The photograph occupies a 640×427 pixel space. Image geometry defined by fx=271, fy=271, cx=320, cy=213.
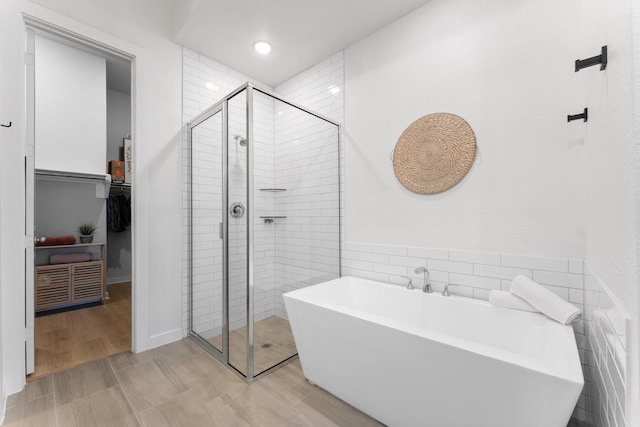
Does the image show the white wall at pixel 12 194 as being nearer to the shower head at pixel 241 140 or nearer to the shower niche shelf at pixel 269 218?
the shower head at pixel 241 140

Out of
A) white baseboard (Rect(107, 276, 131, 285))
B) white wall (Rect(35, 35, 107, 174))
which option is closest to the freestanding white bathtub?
white wall (Rect(35, 35, 107, 174))

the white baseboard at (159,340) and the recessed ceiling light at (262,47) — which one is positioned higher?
the recessed ceiling light at (262,47)

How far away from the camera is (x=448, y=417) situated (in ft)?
4.24

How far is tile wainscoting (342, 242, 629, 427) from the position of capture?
0.91 m

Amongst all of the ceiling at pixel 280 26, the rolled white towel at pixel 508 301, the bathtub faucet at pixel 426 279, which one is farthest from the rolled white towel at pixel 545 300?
the ceiling at pixel 280 26

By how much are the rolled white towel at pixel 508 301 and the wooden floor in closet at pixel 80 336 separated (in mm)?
3049

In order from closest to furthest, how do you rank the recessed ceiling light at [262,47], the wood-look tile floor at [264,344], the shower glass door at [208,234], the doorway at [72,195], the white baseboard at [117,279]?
the wood-look tile floor at [264,344]
the shower glass door at [208,234]
the recessed ceiling light at [262,47]
the doorway at [72,195]
the white baseboard at [117,279]

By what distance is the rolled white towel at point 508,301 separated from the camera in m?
1.60

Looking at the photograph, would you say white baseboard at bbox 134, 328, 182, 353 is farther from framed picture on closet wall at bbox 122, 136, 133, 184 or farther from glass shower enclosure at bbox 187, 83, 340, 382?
framed picture on closet wall at bbox 122, 136, 133, 184

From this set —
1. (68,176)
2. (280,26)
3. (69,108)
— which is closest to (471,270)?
(280,26)

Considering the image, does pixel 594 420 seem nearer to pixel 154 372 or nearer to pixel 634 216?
pixel 634 216

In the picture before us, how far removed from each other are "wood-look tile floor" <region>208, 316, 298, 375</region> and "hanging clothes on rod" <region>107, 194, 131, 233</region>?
3586mm

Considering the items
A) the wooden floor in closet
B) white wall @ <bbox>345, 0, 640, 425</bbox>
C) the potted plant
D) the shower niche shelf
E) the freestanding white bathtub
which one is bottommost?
the wooden floor in closet

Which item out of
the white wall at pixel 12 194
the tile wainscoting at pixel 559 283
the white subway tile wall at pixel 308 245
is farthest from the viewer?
the white wall at pixel 12 194
